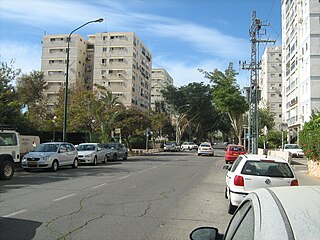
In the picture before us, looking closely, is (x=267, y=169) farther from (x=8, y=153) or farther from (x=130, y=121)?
(x=130, y=121)

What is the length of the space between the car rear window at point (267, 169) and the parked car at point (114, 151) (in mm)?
19756

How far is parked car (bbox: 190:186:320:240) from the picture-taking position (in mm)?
1906

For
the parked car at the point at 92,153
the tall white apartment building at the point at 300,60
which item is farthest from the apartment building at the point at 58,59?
the parked car at the point at 92,153

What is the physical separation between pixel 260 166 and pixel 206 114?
6058cm

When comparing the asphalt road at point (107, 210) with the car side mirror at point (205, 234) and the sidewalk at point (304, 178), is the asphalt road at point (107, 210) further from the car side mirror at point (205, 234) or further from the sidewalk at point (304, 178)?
the sidewalk at point (304, 178)

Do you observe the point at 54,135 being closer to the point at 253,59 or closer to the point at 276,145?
the point at 253,59

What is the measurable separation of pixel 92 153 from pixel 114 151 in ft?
16.8

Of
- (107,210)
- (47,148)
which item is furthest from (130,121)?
(107,210)

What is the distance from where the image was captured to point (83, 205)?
29.4 ft

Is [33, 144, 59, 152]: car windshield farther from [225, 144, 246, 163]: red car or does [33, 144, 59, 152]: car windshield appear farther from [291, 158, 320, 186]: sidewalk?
[225, 144, 246, 163]: red car

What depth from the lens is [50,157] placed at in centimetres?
1841

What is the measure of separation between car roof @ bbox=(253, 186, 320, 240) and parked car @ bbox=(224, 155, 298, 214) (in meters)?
5.66

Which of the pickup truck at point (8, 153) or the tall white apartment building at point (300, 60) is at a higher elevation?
the tall white apartment building at point (300, 60)

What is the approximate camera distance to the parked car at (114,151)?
1102 inches
